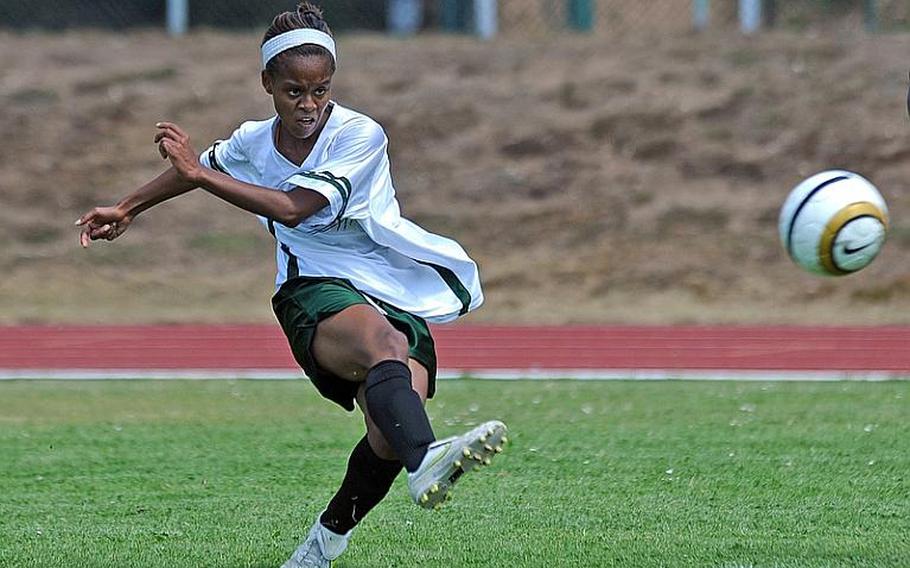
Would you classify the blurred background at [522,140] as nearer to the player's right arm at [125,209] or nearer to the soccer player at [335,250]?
the soccer player at [335,250]

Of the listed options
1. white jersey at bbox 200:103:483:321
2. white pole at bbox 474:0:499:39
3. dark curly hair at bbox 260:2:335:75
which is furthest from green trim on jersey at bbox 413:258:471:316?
white pole at bbox 474:0:499:39

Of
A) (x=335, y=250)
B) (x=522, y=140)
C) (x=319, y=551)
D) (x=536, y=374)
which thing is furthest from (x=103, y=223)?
(x=522, y=140)

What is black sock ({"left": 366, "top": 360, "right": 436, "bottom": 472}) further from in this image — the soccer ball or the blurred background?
the blurred background

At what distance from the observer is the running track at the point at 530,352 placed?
36.7 ft

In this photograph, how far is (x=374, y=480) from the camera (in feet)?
16.9

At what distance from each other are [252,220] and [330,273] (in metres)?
13.0

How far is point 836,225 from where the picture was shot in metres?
5.63

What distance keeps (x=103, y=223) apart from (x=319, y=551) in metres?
1.32

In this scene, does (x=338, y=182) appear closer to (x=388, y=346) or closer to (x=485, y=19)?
(x=388, y=346)

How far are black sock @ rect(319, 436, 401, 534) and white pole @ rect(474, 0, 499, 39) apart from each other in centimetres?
1681

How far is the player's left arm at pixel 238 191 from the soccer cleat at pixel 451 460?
2.91ft

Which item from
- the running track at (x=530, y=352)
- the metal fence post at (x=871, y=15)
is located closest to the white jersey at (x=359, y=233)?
the running track at (x=530, y=352)

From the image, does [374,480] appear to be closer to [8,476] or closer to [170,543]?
[170,543]

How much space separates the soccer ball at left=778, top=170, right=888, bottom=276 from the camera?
18.5 feet
